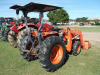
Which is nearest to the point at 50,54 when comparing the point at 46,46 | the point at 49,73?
the point at 46,46

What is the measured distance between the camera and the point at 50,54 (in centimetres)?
391

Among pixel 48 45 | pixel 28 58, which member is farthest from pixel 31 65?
pixel 48 45

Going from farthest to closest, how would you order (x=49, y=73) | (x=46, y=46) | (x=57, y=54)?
(x=57, y=54) → (x=49, y=73) → (x=46, y=46)

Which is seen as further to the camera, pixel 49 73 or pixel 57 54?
pixel 57 54

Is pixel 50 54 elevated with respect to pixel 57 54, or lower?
elevated

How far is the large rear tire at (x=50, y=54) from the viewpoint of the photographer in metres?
3.54

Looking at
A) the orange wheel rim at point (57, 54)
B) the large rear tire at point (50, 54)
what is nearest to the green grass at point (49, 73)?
the large rear tire at point (50, 54)

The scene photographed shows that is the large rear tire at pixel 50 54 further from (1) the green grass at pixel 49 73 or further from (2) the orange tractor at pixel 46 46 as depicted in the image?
(1) the green grass at pixel 49 73

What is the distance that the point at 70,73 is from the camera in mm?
3814

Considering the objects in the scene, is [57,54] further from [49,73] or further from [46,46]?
[46,46]

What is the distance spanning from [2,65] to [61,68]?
260cm

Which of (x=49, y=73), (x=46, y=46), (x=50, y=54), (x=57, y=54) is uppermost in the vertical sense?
(x=46, y=46)

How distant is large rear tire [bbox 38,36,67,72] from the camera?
354 centimetres

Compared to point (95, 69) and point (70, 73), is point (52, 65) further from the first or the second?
point (95, 69)
